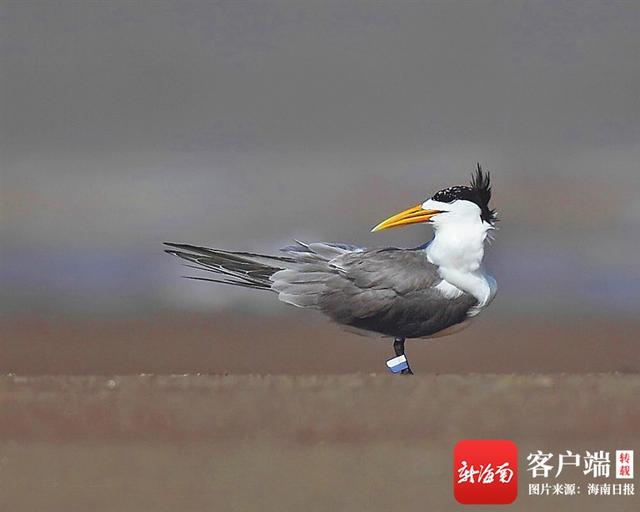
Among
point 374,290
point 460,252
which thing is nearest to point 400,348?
point 374,290

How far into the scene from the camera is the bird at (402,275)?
2.28 metres

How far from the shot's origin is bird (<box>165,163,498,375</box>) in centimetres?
228

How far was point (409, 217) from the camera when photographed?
2.32 m

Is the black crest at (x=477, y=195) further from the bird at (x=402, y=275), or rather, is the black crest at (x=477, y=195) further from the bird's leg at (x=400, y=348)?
the bird's leg at (x=400, y=348)

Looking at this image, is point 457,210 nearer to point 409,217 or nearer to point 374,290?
point 409,217

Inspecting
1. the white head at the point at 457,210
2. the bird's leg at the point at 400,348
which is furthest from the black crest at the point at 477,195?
the bird's leg at the point at 400,348

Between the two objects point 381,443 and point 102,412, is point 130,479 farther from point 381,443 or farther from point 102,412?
point 381,443

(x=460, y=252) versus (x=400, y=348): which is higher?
(x=460, y=252)

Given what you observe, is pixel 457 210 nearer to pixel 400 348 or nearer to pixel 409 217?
pixel 409 217

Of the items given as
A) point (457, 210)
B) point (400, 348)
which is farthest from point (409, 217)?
point (400, 348)

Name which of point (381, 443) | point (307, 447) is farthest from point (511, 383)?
point (307, 447)

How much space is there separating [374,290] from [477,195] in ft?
1.02

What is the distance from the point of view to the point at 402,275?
2279 mm

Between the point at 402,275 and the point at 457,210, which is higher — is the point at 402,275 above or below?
below
